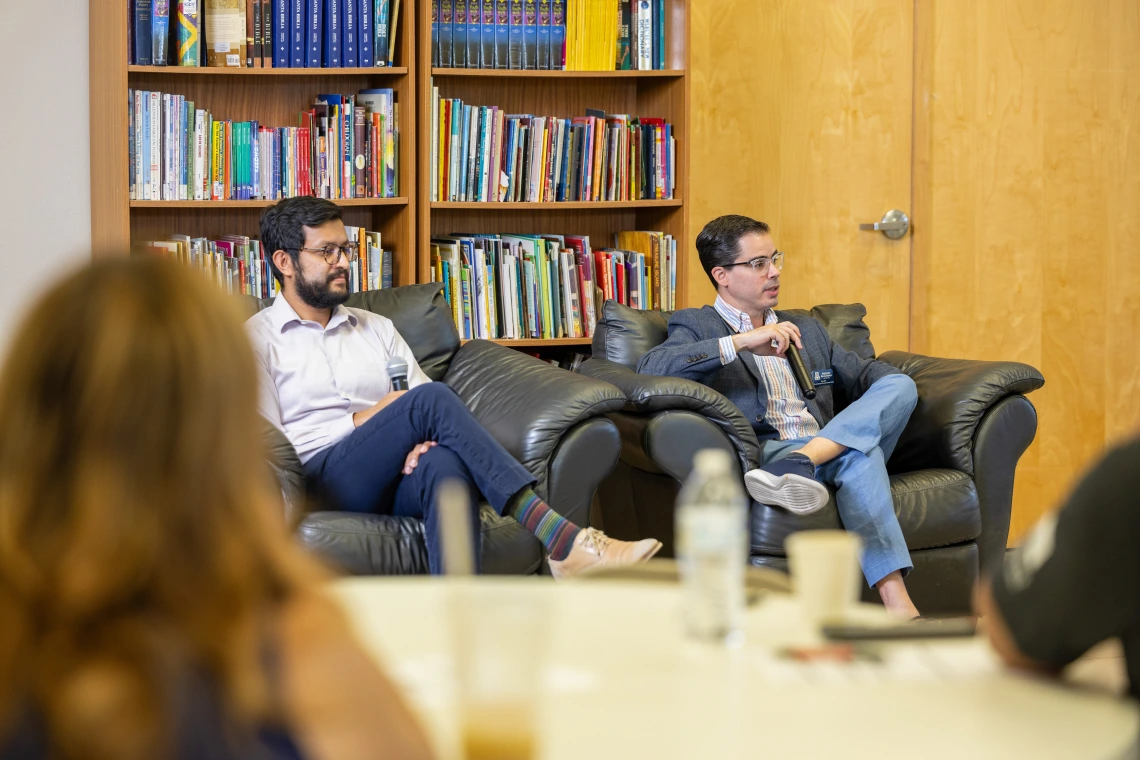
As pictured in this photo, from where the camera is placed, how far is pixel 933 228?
14.8 ft

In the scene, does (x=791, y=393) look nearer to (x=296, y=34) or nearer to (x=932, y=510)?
(x=932, y=510)

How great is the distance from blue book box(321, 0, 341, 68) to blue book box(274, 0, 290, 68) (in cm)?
12

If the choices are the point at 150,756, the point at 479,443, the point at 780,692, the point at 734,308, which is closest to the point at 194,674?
the point at 150,756

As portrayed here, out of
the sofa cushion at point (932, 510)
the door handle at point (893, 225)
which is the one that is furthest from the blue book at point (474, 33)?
the sofa cushion at point (932, 510)

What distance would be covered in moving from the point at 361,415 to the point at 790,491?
107cm

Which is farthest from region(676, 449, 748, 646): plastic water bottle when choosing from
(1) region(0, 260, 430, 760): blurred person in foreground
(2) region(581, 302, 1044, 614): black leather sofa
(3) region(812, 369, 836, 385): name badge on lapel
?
(3) region(812, 369, 836, 385): name badge on lapel

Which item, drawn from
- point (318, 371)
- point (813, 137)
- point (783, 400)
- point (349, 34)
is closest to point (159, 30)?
point (349, 34)

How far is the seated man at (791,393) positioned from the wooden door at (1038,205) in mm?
1083

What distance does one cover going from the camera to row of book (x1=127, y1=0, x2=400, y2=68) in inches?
148

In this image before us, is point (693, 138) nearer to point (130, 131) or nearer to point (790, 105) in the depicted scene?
point (790, 105)

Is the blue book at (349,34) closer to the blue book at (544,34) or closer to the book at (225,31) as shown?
the book at (225,31)

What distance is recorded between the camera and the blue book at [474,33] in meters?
4.05

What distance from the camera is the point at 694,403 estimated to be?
10.1 ft

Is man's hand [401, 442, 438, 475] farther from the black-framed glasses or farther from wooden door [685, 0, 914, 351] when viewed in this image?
wooden door [685, 0, 914, 351]
